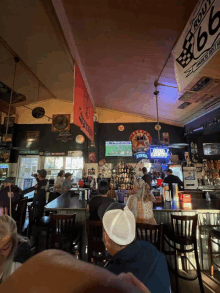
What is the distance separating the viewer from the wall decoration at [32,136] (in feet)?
26.2

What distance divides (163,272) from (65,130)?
7.82m

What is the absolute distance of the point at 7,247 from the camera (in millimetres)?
881

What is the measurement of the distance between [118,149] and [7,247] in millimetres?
6968

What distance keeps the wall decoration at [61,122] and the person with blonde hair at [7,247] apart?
287 inches

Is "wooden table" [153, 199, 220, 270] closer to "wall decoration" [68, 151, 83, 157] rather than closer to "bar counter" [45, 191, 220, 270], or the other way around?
"bar counter" [45, 191, 220, 270]

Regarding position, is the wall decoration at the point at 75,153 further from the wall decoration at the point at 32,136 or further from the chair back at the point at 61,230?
the chair back at the point at 61,230

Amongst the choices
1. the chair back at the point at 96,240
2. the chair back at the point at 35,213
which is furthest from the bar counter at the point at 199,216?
the chair back at the point at 96,240

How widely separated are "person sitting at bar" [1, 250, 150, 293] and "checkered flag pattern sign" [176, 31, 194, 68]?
2.34 metres

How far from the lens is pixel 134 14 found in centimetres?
237

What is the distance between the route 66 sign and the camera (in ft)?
4.74

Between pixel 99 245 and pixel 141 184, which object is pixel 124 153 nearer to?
pixel 141 184

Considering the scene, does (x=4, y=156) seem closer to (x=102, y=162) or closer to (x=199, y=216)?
(x=102, y=162)

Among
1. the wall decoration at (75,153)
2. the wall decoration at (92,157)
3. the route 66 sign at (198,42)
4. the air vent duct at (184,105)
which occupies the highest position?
the air vent duct at (184,105)

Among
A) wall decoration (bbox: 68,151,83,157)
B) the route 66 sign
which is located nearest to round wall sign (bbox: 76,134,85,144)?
wall decoration (bbox: 68,151,83,157)
